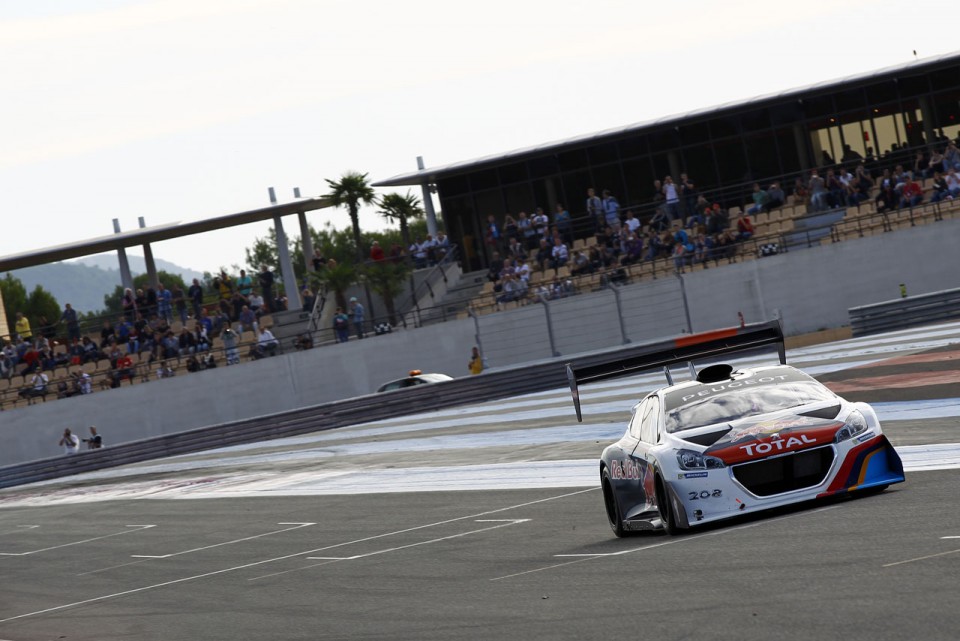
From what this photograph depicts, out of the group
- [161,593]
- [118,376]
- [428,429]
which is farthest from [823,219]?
[161,593]

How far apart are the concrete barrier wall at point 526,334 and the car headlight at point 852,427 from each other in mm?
25081

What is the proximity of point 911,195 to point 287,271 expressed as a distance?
791 inches

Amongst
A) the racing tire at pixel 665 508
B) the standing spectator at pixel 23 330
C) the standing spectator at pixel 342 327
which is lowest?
the racing tire at pixel 665 508

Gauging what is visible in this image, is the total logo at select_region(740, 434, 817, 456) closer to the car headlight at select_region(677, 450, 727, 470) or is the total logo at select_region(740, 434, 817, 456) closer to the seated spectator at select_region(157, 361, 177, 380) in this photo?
the car headlight at select_region(677, 450, 727, 470)

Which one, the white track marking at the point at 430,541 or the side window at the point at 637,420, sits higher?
the side window at the point at 637,420

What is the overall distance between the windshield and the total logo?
58cm

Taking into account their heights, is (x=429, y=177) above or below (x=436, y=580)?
above

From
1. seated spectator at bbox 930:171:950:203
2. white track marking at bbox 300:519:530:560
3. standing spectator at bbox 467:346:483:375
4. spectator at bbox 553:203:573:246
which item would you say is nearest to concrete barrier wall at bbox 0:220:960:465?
seated spectator at bbox 930:171:950:203

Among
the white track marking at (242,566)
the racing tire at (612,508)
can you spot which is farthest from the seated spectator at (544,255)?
the racing tire at (612,508)

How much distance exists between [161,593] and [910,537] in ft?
25.9

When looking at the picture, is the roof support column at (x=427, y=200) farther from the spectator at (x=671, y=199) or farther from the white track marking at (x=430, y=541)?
the white track marking at (x=430, y=541)

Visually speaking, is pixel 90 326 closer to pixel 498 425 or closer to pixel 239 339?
pixel 239 339

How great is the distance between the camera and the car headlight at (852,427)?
9836 millimetres

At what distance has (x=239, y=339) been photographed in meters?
41.2
